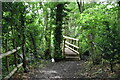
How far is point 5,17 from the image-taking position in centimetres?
389

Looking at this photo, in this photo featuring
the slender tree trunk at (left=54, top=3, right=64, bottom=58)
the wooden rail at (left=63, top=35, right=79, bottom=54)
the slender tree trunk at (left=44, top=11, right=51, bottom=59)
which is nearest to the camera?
the slender tree trunk at (left=54, top=3, right=64, bottom=58)

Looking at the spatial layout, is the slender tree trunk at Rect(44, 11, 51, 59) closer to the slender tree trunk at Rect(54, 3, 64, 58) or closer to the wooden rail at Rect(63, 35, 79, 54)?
the slender tree trunk at Rect(54, 3, 64, 58)

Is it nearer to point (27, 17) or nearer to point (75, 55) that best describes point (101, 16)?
point (27, 17)

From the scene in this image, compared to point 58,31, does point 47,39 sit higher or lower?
lower

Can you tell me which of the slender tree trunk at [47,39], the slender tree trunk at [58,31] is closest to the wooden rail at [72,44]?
the slender tree trunk at [58,31]

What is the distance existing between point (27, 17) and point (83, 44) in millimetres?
5875

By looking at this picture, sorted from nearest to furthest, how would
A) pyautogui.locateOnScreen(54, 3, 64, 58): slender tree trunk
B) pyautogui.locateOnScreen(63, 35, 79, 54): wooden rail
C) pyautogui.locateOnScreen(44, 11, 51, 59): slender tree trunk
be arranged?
pyautogui.locateOnScreen(54, 3, 64, 58): slender tree trunk
pyautogui.locateOnScreen(44, 11, 51, 59): slender tree trunk
pyautogui.locateOnScreen(63, 35, 79, 54): wooden rail

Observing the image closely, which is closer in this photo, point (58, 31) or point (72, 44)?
point (58, 31)

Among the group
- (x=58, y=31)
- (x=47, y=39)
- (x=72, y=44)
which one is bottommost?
(x=72, y=44)

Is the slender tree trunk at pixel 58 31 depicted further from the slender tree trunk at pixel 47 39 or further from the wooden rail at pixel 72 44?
the wooden rail at pixel 72 44

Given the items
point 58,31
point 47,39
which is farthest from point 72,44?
point 58,31

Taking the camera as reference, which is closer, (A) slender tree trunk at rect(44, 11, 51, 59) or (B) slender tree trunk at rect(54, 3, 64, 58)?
(B) slender tree trunk at rect(54, 3, 64, 58)

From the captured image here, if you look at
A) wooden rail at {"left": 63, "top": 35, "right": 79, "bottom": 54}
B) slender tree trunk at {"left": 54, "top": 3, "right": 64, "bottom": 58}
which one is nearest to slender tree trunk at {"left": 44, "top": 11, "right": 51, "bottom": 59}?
slender tree trunk at {"left": 54, "top": 3, "right": 64, "bottom": 58}

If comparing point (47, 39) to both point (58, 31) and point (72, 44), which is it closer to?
point (58, 31)
